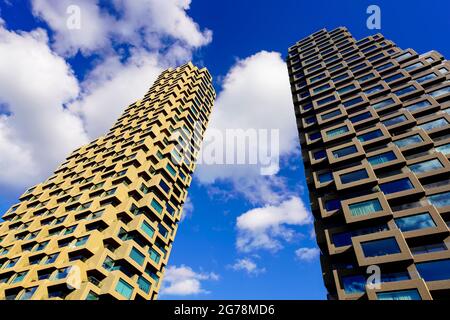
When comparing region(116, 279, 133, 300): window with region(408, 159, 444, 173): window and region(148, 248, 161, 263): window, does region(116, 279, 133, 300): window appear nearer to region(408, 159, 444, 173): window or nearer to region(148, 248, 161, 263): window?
region(148, 248, 161, 263): window

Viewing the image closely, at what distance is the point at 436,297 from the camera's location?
1953cm

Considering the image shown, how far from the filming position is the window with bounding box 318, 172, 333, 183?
105 ft

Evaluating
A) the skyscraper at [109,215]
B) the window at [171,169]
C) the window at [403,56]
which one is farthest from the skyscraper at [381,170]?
the window at [171,169]

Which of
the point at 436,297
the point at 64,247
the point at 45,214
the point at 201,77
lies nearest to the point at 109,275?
the point at 64,247

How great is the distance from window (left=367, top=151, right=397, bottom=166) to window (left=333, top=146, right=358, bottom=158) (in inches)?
79.6

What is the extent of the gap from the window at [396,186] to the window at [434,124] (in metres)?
9.20

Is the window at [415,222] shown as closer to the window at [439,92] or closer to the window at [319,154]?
the window at [319,154]

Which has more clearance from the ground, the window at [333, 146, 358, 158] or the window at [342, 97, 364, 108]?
the window at [342, 97, 364, 108]

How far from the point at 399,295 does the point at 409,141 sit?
17522 millimetres

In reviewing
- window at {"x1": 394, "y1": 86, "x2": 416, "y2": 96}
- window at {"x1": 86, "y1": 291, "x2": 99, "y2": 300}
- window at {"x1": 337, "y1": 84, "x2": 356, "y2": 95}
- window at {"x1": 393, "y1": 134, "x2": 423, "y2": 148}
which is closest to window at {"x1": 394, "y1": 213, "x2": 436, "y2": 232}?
window at {"x1": 393, "y1": 134, "x2": 423, "y2": 148}

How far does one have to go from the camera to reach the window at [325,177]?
31875 millimetres

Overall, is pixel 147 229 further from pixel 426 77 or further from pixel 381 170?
pixel 426 77

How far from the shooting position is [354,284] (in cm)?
2222

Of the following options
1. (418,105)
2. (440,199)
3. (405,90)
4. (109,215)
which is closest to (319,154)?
(418,105)
